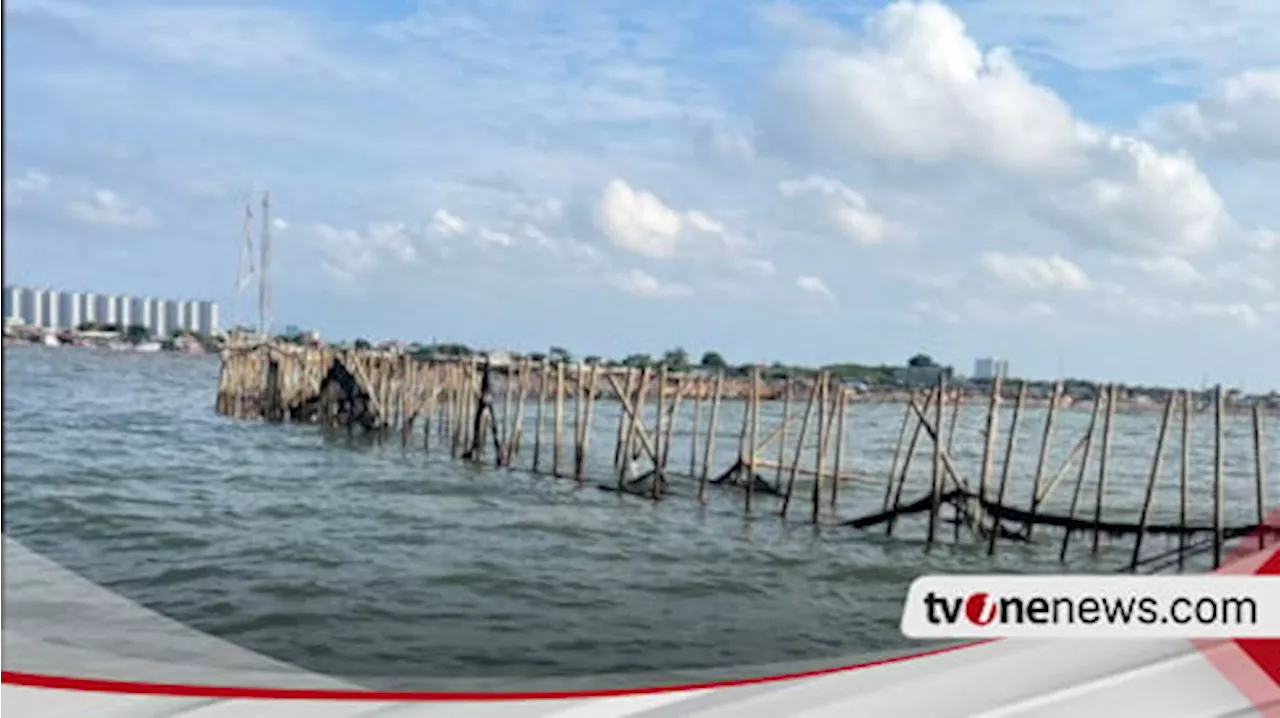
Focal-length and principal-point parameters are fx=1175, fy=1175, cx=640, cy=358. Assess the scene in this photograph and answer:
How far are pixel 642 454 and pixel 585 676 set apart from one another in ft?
25.6

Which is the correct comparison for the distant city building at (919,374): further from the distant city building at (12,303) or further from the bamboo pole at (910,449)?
the distant city building at (12,303)

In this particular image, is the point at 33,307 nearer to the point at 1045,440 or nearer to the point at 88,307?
the point at 88,307

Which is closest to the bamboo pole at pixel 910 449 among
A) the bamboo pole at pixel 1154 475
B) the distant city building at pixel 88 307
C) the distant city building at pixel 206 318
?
the bamboo pole at pixel 1154 475

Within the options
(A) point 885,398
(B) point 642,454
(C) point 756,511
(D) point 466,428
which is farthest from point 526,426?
(A) point 885,398

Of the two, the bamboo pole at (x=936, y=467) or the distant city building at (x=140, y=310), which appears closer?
the distant city building at (x=140, y=310)

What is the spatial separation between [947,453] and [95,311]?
319 centimetres

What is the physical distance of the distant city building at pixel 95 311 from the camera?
1248 millimetres

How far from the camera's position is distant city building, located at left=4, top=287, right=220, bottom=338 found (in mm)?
1248

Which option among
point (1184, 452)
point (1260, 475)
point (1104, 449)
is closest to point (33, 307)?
point (1260, 475)

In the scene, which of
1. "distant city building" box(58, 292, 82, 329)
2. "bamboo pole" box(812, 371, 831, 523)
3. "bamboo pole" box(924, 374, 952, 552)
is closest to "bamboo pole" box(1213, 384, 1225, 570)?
"bamboo pole" box(924, 374, 952, 552)

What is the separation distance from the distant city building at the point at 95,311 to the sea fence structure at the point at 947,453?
321 mm

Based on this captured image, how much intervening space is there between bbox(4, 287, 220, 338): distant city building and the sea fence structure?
1.05 ft

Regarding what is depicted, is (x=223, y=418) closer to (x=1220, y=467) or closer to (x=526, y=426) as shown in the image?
(x=1220, y=467)

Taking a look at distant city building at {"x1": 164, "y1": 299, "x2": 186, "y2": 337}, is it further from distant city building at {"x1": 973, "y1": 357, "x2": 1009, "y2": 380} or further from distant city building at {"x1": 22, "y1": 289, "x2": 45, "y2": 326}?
distant city building at {"x1": 973, "y1": 357, "x2": 1009, "y2": 380}
